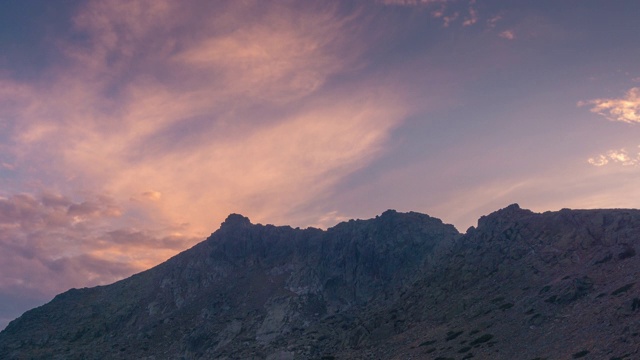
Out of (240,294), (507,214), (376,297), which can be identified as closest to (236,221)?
(240,294)

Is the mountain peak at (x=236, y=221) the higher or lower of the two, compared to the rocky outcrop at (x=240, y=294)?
higher

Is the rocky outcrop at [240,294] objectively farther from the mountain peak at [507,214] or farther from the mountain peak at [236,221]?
the mountain peak at [507,214]

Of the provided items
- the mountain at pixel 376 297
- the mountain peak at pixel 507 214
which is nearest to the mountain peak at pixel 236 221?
the mountain at pixel 376 297

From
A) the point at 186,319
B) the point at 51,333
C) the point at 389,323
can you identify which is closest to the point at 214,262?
the point at 186,319

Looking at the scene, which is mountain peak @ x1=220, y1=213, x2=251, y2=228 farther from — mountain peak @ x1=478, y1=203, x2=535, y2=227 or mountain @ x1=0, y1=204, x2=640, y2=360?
mountain peak @ x1=478, y1=203, x2=535, y2=227

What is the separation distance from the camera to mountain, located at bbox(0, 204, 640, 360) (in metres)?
68.2

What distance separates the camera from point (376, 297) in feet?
419

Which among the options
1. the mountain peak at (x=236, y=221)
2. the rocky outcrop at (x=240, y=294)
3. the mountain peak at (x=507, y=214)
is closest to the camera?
the mountain peak at (x=507, y=214)

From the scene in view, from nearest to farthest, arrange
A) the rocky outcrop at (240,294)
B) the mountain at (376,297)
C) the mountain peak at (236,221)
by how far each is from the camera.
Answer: the mountain at (376,297) → the rocky outcrop at (240,294) → the mountain peak at (236,221)

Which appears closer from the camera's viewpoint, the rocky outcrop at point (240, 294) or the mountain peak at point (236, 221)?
the rocky outcrop at point (240, 294)

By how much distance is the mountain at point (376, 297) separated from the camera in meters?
68.2

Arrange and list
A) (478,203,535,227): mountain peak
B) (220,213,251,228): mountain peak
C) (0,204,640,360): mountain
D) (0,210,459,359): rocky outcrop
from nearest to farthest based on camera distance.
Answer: (0,204,640,360): mountain, (478,203,535,227): mountain peak, (0,210,459,359): rocky outcrop, (220,213,251,228): mountain peak

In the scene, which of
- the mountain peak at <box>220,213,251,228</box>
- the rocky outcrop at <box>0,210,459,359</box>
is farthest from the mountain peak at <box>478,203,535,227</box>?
the mountain peak at <box>220,213,251,228</box>

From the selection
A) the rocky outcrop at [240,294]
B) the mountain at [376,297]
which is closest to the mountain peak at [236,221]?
the mountain at [376,297]
